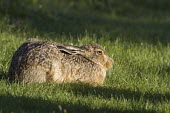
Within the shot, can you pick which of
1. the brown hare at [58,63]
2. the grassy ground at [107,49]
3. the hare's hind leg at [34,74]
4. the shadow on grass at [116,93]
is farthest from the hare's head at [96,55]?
the hare's hind leg at [34,74]

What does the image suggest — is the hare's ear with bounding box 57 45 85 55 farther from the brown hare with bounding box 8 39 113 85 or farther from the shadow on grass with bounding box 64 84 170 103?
the shadow on grass with bounding box 64 84 170 103

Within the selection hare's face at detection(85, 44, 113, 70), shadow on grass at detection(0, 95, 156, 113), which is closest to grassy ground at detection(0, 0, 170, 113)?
shadow on grass at detection(0, 95, 156, 113)

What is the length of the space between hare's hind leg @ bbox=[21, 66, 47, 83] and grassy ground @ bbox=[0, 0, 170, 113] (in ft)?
0.51

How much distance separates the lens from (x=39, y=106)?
7324 millimetres

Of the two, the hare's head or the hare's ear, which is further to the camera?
the hare's head

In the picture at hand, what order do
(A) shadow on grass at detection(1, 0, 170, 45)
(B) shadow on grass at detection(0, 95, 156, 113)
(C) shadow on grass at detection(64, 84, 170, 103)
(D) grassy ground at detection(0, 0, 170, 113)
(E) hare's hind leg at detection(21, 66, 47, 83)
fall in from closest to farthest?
1. (B) shadow on grass at detection(0, 95, 156, 113)
2. (D) grassy ground at detection(0, 0, 170, 113)
3. (C) shadow on grass at detection(64, 84, 170, 103)
4. (E) hare's hind leg at detection(21, 66, 47, 83)
5. (A) shadow on grass at detection(1, 0, 170, 45)

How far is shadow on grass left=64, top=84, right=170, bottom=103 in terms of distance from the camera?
820 cm

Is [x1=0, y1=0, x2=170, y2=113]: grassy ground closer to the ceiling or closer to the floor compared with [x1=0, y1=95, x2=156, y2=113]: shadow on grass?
closer to the ceiling

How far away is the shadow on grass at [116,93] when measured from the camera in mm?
8198

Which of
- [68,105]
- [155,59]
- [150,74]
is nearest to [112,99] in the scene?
[68,105]

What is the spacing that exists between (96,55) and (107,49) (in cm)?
235

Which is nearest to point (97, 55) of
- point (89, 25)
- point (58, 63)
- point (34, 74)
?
point (58, 63)

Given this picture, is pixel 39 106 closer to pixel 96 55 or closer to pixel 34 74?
pixel 34 74

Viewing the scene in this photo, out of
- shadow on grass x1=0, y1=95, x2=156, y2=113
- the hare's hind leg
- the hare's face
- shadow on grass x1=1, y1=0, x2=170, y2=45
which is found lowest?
shadow on grass x1=0, y1=95, x2=156, y2=113
